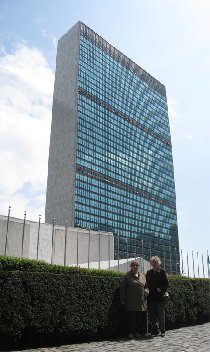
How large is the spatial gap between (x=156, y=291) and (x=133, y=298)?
0.68 metres

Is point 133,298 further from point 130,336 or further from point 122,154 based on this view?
point 122,154

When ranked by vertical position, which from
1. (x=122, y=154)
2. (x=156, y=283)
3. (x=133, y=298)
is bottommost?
(x=133, y=298)

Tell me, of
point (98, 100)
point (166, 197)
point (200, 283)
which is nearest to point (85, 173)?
point (98, 100)

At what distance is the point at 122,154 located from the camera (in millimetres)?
118000

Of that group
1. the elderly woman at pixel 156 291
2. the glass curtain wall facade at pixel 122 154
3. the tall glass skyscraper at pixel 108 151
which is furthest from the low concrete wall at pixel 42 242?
the glass curtain wall facade at pixel 122 154

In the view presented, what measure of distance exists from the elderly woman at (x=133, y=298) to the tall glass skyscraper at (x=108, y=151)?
8074 centimetres

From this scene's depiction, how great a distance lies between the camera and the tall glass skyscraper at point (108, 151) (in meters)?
99.5

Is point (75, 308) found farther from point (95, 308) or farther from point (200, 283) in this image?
point (200, 283)

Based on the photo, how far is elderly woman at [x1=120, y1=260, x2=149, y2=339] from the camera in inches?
277

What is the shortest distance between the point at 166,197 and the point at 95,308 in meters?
128

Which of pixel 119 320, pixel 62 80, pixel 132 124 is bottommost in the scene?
pixel 119 320

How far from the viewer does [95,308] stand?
6.59 meters

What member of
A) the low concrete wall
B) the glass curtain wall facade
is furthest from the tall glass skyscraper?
the low concrete wall

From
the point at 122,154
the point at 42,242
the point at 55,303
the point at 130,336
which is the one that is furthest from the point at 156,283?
the point at 122,154
